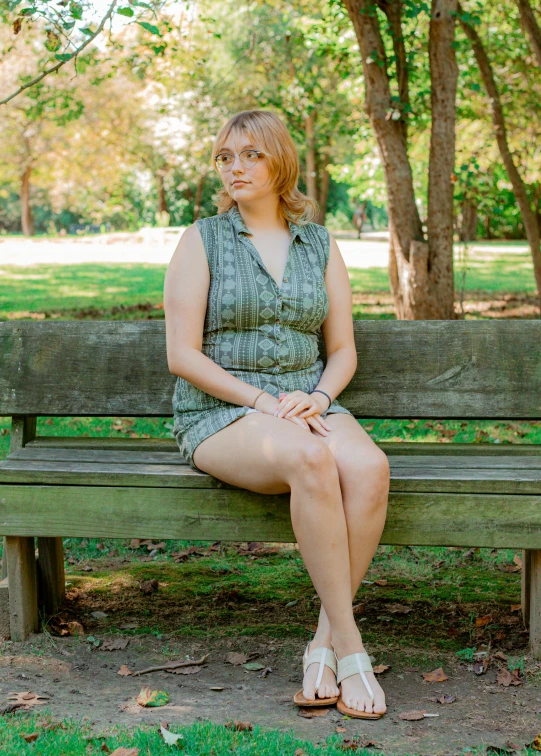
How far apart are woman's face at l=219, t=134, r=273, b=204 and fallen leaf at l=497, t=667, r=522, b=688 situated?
1902 mm

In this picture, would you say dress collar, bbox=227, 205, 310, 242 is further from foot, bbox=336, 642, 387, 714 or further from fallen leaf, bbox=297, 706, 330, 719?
fallen leaf, bbox=297, 706, 330, 719

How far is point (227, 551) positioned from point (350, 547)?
162 cm

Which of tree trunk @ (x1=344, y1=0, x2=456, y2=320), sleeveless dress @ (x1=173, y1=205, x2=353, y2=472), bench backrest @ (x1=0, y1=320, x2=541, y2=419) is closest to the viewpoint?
sleeveless dress @ (x1=173, y1=205, x2=353, y2=472)

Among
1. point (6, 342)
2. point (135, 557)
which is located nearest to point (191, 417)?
point (6, 342)

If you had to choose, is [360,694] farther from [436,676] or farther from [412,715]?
[436,676]

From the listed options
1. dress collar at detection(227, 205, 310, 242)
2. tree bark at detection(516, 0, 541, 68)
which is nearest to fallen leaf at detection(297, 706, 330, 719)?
dress collar at detection(227, 205, 310, 242)

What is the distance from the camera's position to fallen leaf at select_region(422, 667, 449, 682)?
9.63ft

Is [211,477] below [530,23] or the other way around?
below

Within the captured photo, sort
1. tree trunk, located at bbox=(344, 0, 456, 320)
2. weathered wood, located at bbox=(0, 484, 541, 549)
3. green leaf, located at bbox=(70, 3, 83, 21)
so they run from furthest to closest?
tree trunk, located at bbox=(344, 0, 456, 320) → green leaf, located at bbox=(70, 3, 83, 21) → weathered wood, located at bbox=(0, 484, 541, 549)

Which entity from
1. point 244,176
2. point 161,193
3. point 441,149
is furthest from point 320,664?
point 161,193

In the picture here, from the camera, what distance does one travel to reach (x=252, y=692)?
286cm

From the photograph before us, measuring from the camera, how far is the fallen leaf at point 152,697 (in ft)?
9.00

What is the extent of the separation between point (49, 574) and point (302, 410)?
1262 mm

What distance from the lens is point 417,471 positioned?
3074 millimetres
